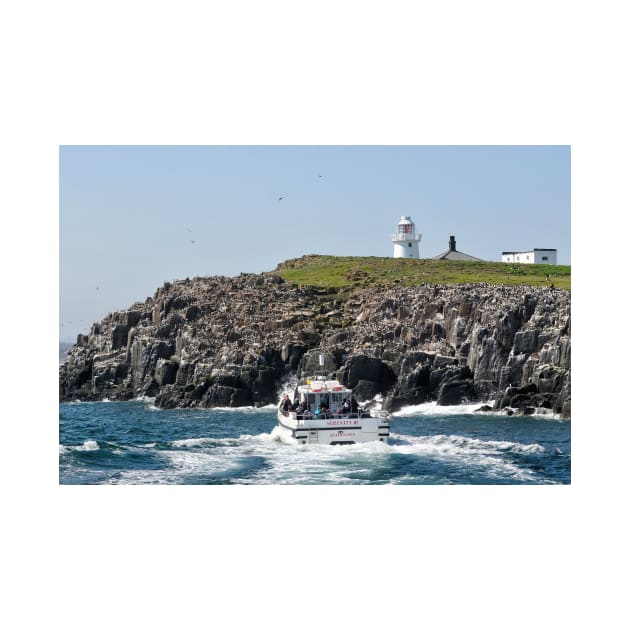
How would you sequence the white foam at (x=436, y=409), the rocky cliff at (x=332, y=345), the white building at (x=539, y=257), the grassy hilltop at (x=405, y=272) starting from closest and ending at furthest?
the white foam at (x=436, y=409) → the rocky cliff at (x=332, y=345) → the grassy hilltop at (x=405, y=272) → the white building at (x=539, y=257)

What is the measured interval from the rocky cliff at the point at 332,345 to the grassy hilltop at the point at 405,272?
327 cm

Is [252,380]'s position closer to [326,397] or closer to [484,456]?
[326,397]

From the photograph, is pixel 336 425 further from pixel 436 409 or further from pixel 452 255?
pixel 452 255

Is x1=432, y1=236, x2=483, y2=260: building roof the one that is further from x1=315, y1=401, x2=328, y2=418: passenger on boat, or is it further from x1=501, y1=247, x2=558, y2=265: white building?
x1=315, y1=401, x2=328, y2=418: passenger on boat

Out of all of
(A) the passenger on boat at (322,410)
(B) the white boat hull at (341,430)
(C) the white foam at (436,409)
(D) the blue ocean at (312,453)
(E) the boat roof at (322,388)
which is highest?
(E) the boat roof at (322,388)

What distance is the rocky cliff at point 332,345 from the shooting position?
187 ft

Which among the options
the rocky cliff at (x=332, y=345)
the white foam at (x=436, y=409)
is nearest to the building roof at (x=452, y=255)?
the rocky cliff at (x=332, y=345)

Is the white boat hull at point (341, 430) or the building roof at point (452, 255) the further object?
the building roof at point (452, 255)

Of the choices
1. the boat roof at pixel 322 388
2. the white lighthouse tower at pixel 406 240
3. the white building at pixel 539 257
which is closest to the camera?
the boat roof at pixel 322 388

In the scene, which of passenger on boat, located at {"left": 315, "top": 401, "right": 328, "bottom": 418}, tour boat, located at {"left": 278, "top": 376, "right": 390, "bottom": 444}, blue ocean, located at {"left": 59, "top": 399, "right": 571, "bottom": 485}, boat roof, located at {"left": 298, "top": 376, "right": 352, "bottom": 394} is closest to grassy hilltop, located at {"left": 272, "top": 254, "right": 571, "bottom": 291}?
blue ocean, located at {"left": 59, "top": 399, "right": 571, "bottom": 485}

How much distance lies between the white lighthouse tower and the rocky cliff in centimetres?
674

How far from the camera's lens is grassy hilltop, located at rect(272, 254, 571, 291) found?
73375 mm

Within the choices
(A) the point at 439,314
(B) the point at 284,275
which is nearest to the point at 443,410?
(A) the point at 439,314

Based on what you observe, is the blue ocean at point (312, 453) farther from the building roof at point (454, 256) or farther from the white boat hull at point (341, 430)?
the building roof at point (454, 256)
